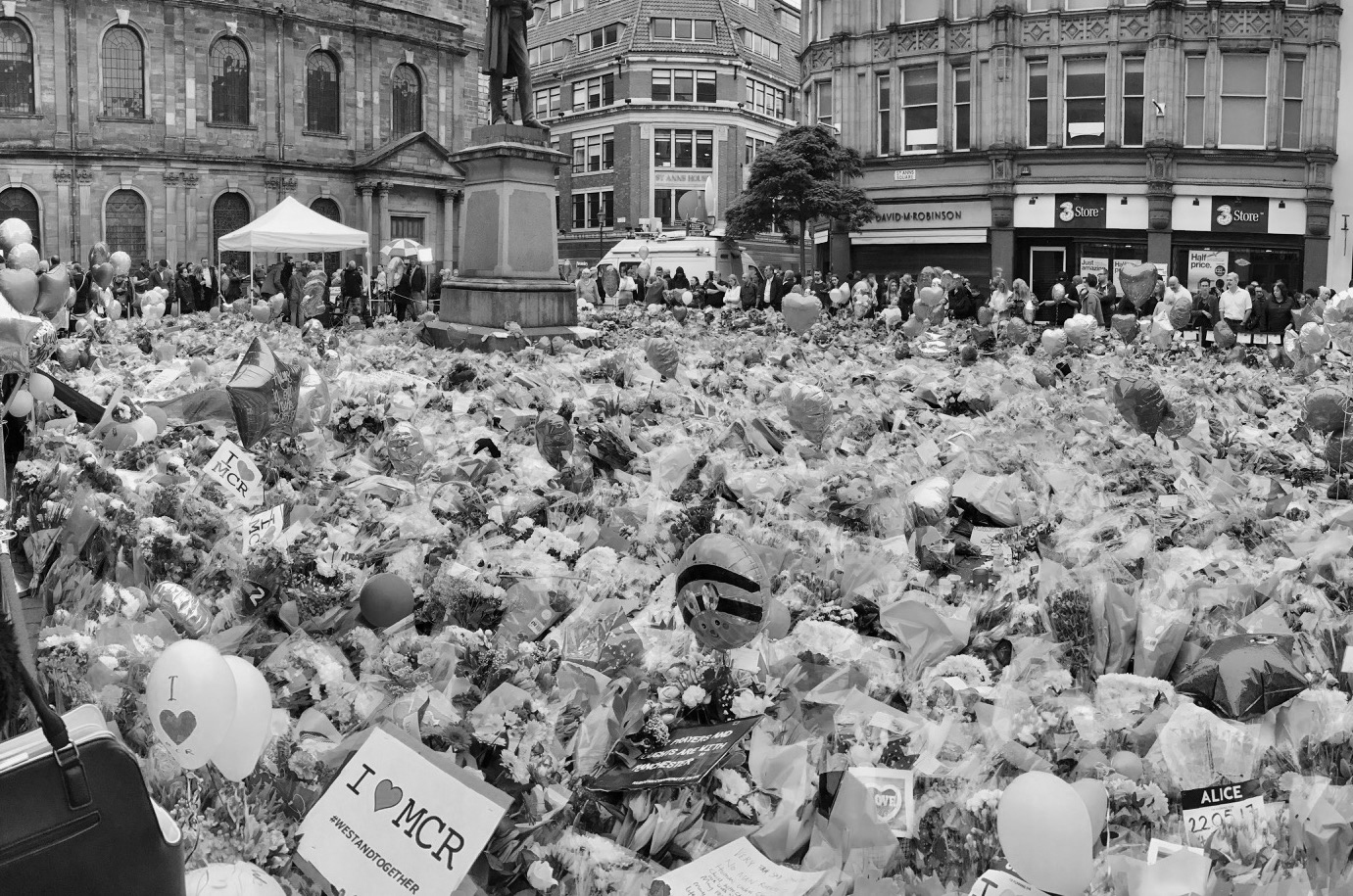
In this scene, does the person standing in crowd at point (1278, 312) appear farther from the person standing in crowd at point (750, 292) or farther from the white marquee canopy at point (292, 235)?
the white marquee canopy at point (292, 235)

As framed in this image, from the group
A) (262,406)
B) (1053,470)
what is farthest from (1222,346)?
(262,406)

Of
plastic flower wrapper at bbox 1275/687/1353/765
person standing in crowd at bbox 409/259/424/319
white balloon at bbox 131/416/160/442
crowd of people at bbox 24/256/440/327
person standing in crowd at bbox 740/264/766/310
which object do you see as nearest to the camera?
plastic flower wrapper at bbox 1275/687/1353/765

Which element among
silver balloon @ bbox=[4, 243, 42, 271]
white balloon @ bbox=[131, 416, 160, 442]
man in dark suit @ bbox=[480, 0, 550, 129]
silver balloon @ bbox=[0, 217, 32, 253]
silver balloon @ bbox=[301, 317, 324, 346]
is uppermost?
man in dark suit @ bbox=[480, 0, 550, 129]

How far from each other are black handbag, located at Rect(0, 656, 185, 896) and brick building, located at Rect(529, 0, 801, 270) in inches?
2086

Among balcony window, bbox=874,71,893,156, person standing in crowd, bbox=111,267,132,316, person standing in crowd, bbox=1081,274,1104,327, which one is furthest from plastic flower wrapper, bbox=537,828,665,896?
balcony window, bbox=874,71,893,156

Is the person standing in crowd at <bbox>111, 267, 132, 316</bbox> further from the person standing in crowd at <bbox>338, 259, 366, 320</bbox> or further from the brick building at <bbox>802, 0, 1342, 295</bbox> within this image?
the brick building at <bbox>802, 0, 1342, 295</bbox>

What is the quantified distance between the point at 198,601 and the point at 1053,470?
390 cm

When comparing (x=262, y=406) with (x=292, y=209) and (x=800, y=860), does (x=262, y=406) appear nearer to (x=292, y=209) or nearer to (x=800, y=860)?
(x=800, y=860)

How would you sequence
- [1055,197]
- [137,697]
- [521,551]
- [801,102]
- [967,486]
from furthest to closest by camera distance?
[801,102]
[1055,197]
[967,486]
[521,551]
[137,697]

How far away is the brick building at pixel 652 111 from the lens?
56344mm

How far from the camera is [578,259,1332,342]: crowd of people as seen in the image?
51.6ft

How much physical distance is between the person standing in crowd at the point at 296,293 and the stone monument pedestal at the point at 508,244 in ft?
24.4

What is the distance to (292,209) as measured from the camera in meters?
23.6

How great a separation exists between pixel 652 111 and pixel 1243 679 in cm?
5566
